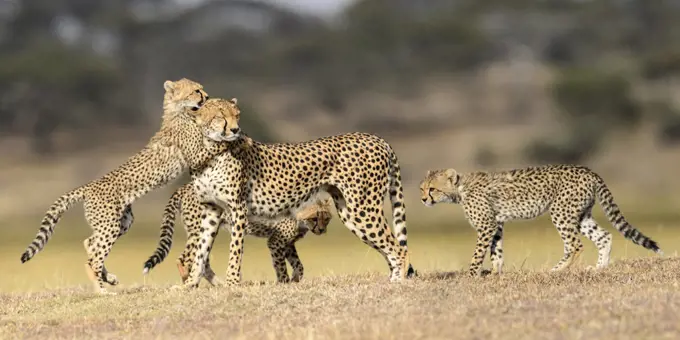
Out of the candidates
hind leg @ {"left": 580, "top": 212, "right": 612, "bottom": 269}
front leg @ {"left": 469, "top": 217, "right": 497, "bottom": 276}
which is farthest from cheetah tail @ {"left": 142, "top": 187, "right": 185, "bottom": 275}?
hind leg @ {"left": 580, "top": 212, "right": 612, "bottom": 269}

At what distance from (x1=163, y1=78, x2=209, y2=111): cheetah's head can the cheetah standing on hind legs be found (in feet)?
6.77

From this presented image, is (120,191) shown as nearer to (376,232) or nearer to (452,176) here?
(376,232)

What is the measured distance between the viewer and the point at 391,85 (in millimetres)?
22031

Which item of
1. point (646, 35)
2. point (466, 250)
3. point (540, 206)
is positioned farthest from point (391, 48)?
point (540, 206)

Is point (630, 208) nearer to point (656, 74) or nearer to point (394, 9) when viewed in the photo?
point (656, 74)

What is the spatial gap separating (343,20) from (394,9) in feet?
6.03

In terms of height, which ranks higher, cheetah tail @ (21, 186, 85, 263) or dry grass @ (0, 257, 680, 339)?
cheetah tail @ (21, 186, 85, 263)

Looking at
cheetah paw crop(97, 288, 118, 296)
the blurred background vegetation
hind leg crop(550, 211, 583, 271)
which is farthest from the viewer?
the blurred background vegetation

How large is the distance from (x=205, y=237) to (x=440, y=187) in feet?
7.25

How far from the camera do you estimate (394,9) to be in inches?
1071

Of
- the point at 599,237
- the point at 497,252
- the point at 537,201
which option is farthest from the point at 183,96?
the point at 599,237

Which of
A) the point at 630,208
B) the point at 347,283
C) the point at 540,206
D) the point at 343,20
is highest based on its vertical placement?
the point at 343,20

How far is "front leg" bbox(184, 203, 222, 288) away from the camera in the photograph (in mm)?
9023

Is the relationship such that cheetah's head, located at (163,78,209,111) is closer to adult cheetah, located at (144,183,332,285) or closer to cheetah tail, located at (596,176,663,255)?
adult cheetah, located at (144,183,332,285)
